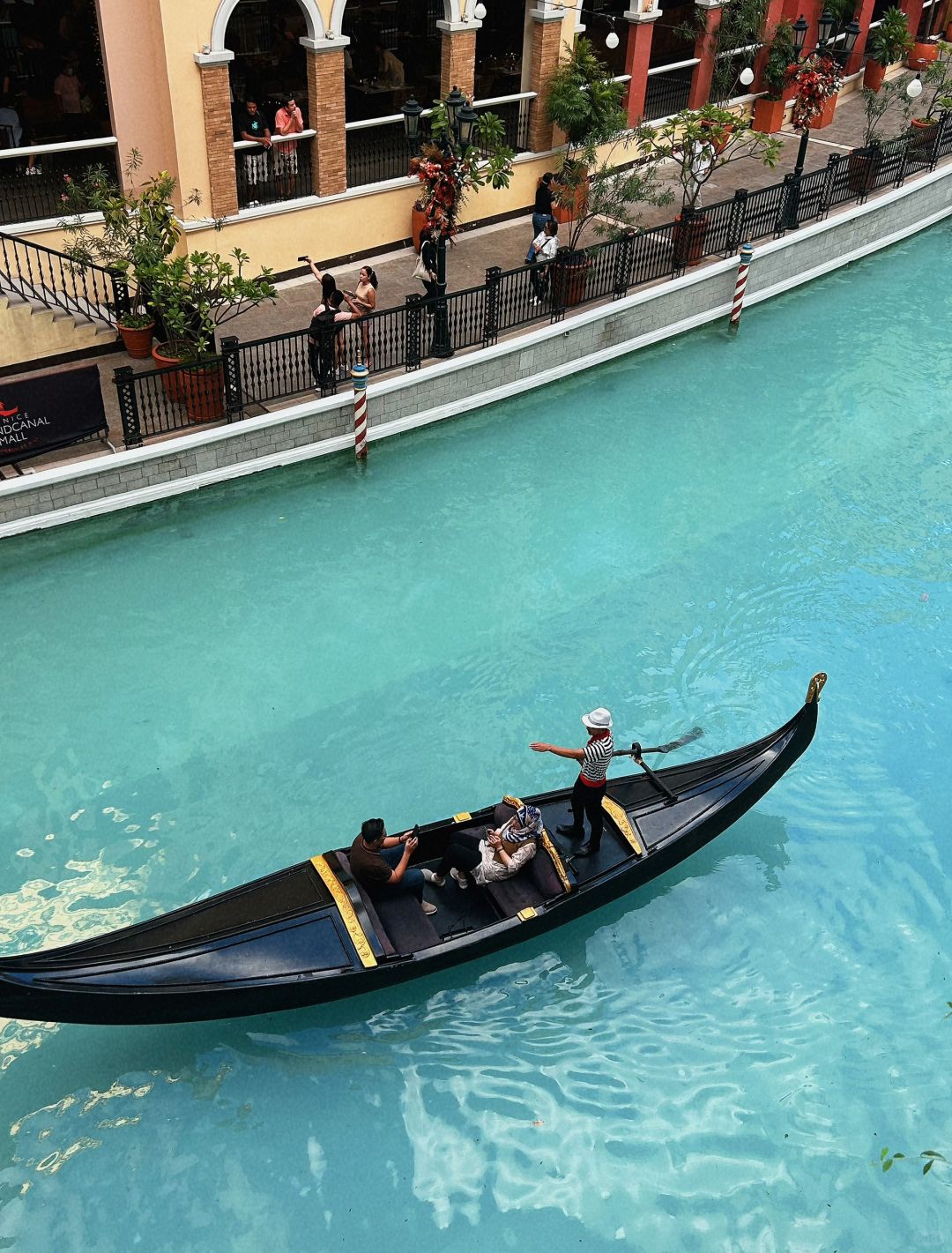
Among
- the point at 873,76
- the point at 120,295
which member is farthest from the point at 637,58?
the point at 120,295

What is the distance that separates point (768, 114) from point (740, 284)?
8604mm

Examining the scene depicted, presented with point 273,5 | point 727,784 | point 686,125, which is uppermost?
point 273,5

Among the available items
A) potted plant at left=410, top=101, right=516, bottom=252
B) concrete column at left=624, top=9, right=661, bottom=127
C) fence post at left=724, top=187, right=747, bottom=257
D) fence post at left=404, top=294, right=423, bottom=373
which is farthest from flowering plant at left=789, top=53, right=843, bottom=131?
fence post at left=404, top=294, right=423, bottom=373

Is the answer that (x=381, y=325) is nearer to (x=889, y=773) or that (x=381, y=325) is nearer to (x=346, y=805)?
(x=346, y=805)

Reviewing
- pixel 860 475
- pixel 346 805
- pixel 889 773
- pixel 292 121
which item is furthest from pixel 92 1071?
pixel 292 121

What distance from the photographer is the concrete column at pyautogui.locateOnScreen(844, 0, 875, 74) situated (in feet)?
82.6

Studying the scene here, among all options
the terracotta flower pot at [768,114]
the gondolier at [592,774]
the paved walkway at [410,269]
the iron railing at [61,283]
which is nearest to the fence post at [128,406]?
the paved walkway at [410,269]

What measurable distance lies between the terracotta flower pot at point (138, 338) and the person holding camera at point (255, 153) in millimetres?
2771

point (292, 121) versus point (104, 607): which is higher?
point (292, 121)

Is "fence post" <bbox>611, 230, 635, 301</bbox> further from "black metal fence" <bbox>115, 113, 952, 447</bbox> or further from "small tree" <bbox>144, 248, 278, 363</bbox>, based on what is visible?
"small tree" <bbox>144, 248, 278, 363</bbox>

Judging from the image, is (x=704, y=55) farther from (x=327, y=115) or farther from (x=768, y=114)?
(x=327, y=115)

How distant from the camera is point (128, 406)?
503 inches

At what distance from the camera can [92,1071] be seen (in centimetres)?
806

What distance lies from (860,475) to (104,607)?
32.2ft
